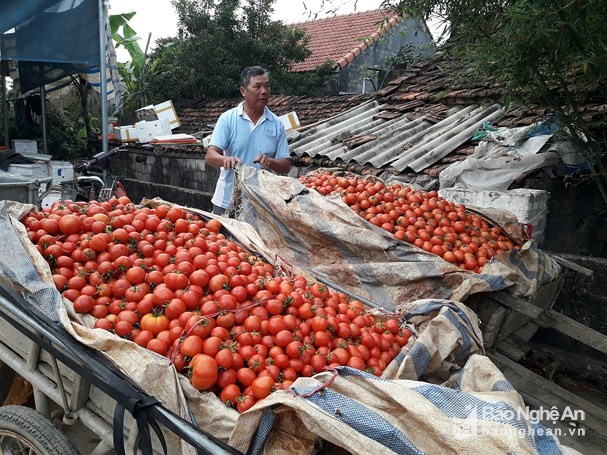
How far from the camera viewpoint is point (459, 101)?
277 inches

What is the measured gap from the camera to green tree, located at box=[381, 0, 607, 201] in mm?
2889

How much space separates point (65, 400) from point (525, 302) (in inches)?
106

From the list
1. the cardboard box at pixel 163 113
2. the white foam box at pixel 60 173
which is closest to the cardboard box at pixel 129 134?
the cardboard box at pixel 163 113

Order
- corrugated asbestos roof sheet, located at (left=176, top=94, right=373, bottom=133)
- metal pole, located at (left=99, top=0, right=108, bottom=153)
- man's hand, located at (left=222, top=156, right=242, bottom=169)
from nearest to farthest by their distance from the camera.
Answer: man's hand, located at (left=222, top=156, right=242, bottom=169), metal pole, located at (left=99, top=0, right=108, bottom=153), corrugated asbestos roof sheet, located at (left=176, top=94, right=373, bottom=133)

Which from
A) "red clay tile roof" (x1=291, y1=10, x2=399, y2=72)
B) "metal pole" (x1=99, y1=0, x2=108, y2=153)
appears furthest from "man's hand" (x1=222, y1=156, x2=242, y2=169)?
"red clay tile roof" (x1=291, y1=10, x2=399, y2=72)

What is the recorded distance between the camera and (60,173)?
7504 millimetres

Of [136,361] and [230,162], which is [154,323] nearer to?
[136,361]

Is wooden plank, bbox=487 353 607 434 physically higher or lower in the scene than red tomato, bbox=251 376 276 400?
lower

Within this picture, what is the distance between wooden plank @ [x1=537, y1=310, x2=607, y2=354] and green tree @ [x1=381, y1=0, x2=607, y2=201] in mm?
1574

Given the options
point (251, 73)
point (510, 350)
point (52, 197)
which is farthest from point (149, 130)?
point (510, 350)

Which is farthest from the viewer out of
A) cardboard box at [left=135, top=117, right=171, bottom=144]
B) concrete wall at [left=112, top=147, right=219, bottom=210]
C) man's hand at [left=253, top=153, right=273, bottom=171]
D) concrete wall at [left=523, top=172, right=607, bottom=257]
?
cardboard box at [left=135, top=117, right=171, bottom=144]

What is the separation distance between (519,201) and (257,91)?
258 centimetres

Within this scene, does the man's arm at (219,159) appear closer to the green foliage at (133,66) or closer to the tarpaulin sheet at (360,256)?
the tarpaulin sheet at (360,256)

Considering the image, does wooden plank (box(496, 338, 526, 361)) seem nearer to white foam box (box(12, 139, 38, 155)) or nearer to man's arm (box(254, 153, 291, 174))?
man's arm (box(254, 153, 291, 174))
